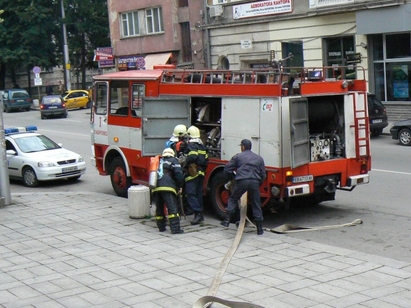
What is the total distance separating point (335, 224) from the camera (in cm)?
1248

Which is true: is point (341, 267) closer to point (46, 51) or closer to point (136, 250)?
point (136, 250)

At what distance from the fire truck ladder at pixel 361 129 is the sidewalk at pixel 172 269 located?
2.56m

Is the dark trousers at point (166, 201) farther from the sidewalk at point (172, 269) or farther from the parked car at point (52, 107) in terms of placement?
the parked car at point (52, 107)

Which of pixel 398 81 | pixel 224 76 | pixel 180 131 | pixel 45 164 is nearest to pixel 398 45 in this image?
pixel 398 81

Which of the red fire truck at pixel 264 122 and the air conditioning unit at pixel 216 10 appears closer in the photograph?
the red fire truck at pixel 264 122

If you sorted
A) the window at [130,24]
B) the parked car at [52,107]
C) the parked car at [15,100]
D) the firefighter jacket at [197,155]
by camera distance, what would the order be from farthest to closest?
the parked car at [15,100], the window at [130,24], the parked car at [52,107], the firefighter jacket at [197,155]

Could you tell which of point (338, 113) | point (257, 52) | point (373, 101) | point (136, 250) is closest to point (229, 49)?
point (257, 52)

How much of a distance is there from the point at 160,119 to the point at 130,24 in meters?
30.7

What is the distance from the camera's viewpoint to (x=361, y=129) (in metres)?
12.9

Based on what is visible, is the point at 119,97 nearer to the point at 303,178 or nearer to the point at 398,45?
the point at 303,178

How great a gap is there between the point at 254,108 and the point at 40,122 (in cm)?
2950

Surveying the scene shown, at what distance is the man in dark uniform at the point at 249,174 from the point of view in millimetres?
11422

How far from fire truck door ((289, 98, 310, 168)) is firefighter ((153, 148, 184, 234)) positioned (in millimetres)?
1968

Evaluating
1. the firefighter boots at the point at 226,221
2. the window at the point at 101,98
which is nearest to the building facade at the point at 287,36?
the window at the point at 101,98
